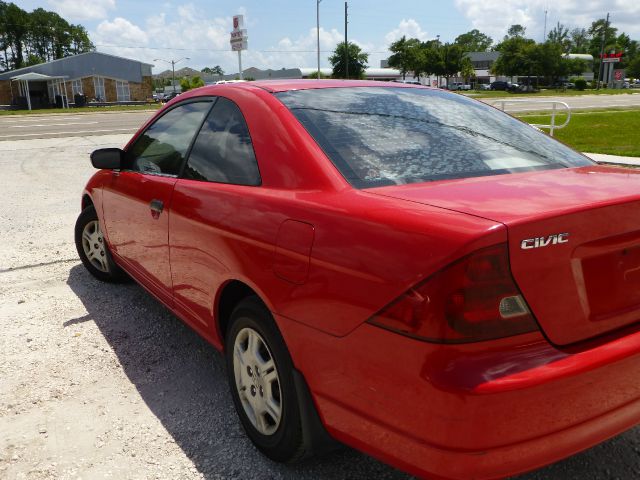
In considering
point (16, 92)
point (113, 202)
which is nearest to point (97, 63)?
point (16, 92)

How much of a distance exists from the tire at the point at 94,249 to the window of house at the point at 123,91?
60.2m

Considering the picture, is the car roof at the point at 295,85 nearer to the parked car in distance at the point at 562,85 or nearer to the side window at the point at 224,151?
the side window at the point at 224,151

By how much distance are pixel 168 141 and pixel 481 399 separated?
2562mm

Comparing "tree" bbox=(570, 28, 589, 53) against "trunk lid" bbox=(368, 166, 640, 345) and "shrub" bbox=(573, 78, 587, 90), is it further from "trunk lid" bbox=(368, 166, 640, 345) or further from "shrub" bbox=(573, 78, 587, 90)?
"trunk lid" bbox=(368, 166, 640, 345)

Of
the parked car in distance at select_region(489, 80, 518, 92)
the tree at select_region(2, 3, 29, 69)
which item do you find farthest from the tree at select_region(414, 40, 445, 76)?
the tree at select_region(2, 3, 29, 69)

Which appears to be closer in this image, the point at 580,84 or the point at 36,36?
the point at 580,84

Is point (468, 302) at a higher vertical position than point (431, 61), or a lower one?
lower

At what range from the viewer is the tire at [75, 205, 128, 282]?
4.68m

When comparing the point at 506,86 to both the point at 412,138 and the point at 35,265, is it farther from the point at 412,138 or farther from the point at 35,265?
the point at 412,138

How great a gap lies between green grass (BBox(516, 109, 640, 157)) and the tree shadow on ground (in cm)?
863

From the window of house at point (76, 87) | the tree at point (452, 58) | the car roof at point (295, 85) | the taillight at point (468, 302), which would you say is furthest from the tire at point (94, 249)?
the tree at point (452, 58)

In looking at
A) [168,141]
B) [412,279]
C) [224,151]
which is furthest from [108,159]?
[412,279]

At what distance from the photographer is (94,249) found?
4805mm

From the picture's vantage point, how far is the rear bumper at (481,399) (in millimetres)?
1604
